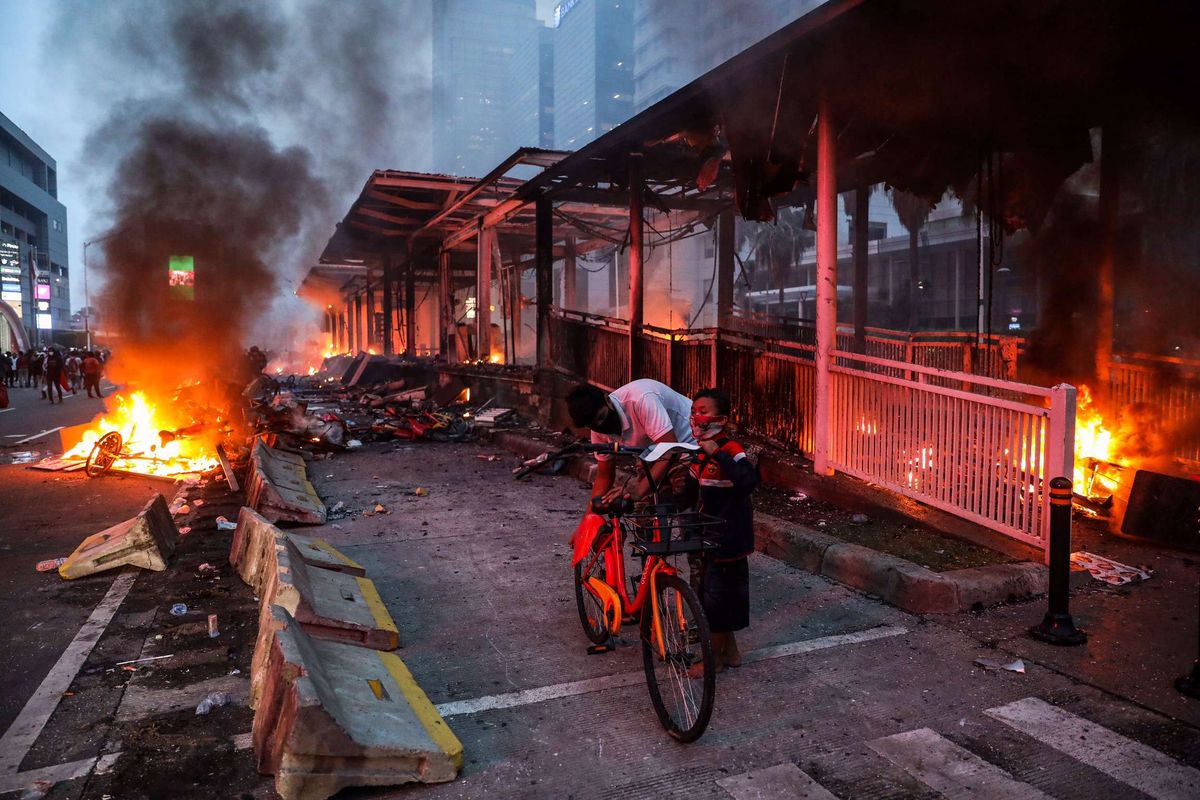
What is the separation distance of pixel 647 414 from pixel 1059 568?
2595 mm

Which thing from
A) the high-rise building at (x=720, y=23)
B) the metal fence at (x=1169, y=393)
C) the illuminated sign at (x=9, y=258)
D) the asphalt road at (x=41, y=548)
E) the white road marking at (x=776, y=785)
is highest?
the high-rise building at (x=720, y=23)

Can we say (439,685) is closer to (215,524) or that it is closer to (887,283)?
(215,524)

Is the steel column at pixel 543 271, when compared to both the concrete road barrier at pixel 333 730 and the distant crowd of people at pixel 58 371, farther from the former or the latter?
the distant crowd of people at pixel 58 371

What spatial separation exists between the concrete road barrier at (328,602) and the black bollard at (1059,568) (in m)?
3.89

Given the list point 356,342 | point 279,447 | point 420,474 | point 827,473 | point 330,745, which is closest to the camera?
point 330,745

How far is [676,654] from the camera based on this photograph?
11.8 ft

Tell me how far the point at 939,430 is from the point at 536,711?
4.12 metres

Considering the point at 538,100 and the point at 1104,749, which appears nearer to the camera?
the point at 1104,749

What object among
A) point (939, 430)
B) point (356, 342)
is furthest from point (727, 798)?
point (356, 342)

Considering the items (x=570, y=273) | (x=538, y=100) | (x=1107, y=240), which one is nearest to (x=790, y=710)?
(x=1107, y=240)

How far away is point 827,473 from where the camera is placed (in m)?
7.55

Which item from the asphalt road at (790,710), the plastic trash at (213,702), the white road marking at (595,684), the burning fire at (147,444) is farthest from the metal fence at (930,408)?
the burning fire at (147,444)

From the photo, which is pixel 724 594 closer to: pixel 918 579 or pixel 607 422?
pixel 607 422

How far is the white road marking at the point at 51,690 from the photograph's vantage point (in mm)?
3400
